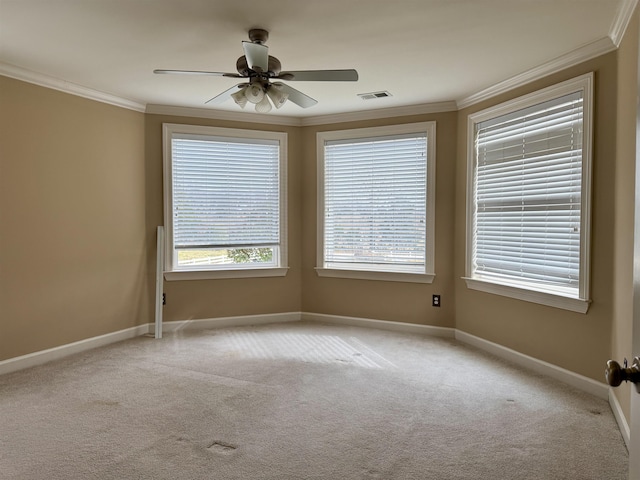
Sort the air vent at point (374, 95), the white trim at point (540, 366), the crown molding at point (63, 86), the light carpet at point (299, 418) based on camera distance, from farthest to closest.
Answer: the air vent at point (374, 95)
the crown molding at point (63, 86)
the white trim at point (540, 366)
the light carpet at point (299, 418)

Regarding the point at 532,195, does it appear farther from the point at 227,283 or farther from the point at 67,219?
the point at 67,219

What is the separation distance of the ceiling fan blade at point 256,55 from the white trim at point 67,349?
298cm

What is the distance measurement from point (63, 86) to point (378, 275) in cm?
348

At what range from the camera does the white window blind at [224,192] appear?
4.81 meters

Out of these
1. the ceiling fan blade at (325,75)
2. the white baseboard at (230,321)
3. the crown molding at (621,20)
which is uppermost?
the crown molding at (621,20)

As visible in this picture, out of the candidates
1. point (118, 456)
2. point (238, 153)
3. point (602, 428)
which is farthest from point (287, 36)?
point (602, 428)

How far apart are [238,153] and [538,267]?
325 cm

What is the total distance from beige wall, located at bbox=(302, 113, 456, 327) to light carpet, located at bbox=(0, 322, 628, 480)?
742 millimetres

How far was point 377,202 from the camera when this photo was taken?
16.1 feet

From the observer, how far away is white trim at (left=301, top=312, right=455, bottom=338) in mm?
4639

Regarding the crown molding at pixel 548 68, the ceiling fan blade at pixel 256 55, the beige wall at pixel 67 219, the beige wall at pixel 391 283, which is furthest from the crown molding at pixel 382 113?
the ceiling fan blade at pixel 256 55

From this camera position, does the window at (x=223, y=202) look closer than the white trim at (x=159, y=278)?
No

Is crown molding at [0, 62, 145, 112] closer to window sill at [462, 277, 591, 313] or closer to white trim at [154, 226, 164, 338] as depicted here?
white trim at [154, 226, 164, 338]

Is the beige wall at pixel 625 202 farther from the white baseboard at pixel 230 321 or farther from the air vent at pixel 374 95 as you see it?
the white baseboard at pixel 230 321
